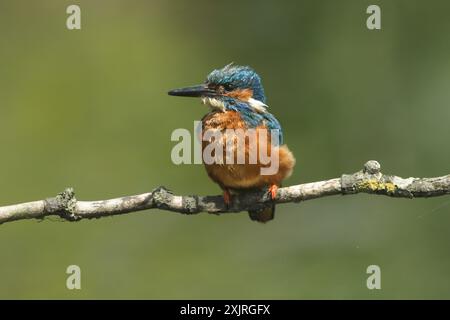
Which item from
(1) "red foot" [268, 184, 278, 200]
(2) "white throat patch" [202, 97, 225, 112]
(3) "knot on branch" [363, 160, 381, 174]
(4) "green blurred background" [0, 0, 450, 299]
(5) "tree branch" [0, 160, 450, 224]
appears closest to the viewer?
(5) "tree branch" [0, 160, 450, 224]

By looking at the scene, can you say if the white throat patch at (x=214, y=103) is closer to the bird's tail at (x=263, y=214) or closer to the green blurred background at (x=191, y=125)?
the bird's tail at (x=263, y=214)

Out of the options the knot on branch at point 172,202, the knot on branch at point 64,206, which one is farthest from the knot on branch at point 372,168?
the knot on branch at point 64,206

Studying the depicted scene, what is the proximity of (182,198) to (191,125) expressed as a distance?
12.9ft

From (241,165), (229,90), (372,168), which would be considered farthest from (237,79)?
(372,168)

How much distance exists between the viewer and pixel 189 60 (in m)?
9.58

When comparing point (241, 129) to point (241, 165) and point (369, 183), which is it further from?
point (369, 183)

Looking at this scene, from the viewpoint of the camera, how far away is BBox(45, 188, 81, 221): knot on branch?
456 centimetres

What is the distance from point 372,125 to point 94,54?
2.99 metres

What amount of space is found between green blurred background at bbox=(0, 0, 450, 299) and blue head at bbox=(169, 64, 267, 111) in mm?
2207

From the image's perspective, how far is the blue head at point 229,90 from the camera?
541 centimetres

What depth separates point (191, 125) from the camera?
8.61 metres

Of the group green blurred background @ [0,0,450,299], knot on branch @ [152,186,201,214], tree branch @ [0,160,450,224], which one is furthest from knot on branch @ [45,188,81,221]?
green blurred background @ [0,0,450,299]

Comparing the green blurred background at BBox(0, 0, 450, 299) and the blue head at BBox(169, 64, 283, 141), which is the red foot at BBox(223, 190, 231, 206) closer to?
the blue head at BBox(169, 64, 283, 141)

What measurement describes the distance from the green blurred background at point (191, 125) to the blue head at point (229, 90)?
221 cm
